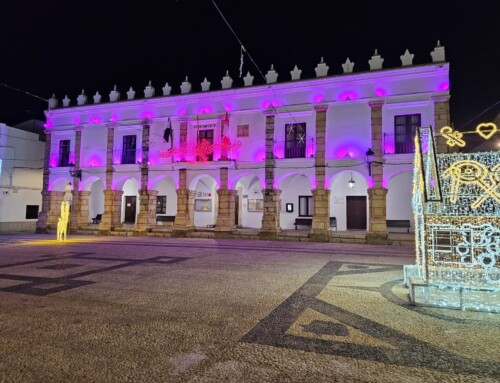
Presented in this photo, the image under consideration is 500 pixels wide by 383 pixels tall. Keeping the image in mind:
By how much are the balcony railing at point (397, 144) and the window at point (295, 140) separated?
13.9 ft

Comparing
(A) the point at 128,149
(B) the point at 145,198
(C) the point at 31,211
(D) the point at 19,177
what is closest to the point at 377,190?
(B) the point at 145,198

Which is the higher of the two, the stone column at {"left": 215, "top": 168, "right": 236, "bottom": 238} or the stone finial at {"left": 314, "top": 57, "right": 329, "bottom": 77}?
the stone finial at {"left": 314, "top": 57, "right": 329, "bottom": 77}

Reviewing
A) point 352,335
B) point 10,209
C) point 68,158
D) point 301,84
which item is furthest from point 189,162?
point 352,335

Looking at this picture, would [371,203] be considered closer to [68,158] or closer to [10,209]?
[68,158]

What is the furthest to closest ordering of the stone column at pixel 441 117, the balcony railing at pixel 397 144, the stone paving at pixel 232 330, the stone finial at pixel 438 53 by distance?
the balcony railing at pixel 397 144, the stone finial at pixel 438 53, the stone column at pixel 441 117, the stone paving at pixel 232 330

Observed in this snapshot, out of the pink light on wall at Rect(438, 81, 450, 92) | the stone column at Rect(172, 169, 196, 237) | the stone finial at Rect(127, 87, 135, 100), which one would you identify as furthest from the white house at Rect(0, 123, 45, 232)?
the pink light on wall at Rect(438, 81, 450, 92)

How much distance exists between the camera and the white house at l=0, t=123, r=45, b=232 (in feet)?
77.3

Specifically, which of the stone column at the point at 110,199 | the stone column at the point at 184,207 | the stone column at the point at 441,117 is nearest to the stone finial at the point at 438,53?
the stone column at the point at 441,117

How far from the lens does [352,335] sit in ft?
13.8

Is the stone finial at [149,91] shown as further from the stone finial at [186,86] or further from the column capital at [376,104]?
the column capital at [376,104]

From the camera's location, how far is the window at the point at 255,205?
22.2 metres

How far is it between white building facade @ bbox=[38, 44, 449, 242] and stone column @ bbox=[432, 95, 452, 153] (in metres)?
0.05

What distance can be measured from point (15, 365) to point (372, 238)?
15.3m

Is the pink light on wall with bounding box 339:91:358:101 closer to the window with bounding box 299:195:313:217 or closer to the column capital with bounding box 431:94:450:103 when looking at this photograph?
the column capital with bounding box 431:94:450:103
